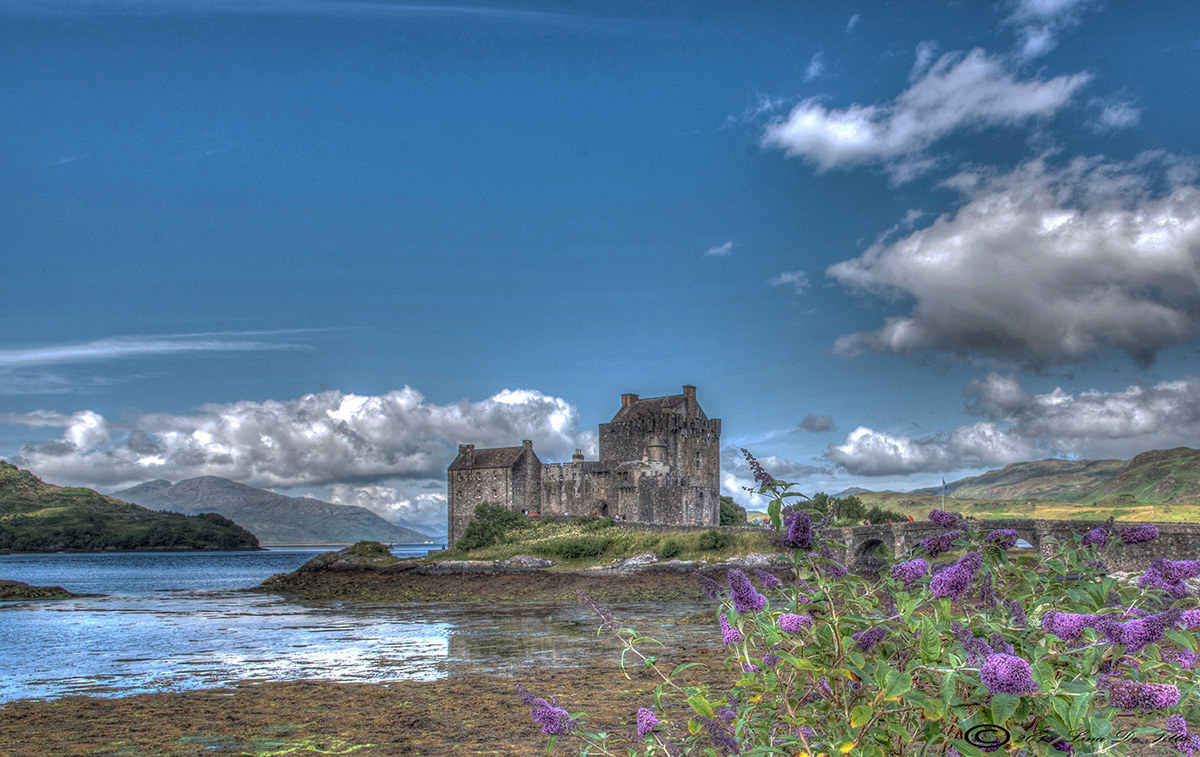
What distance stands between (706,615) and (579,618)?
12.0 feet

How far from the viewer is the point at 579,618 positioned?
23.0 metres

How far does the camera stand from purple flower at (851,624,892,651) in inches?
122

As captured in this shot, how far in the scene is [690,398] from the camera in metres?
61.1

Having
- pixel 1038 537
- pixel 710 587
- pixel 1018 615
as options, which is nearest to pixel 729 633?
pixel 710 587

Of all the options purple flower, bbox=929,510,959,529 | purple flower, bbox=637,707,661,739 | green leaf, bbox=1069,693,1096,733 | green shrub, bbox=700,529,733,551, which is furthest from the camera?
green shrub, bbox=700,529,733,551

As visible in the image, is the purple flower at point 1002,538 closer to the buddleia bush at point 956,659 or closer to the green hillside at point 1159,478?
the buddleia bush at point 956,659

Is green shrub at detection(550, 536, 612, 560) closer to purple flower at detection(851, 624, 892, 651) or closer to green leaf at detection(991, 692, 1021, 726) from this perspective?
purple flower at detection(851, 624, 892, 651)

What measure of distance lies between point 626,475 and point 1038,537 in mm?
31069

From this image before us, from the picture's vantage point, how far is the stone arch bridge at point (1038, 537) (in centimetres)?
2498

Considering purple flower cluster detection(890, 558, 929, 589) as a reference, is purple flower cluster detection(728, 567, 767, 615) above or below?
below

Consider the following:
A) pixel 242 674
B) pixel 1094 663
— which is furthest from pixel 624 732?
pixel 242 674

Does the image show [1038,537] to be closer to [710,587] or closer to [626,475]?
[710,587]

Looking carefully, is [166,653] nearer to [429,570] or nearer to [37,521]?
[429,570]

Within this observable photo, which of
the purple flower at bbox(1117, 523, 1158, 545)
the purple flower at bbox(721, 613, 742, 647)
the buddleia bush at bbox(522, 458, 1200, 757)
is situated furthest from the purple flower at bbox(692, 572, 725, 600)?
the purple flower at bbox(1117, 523, 1158, 545)
